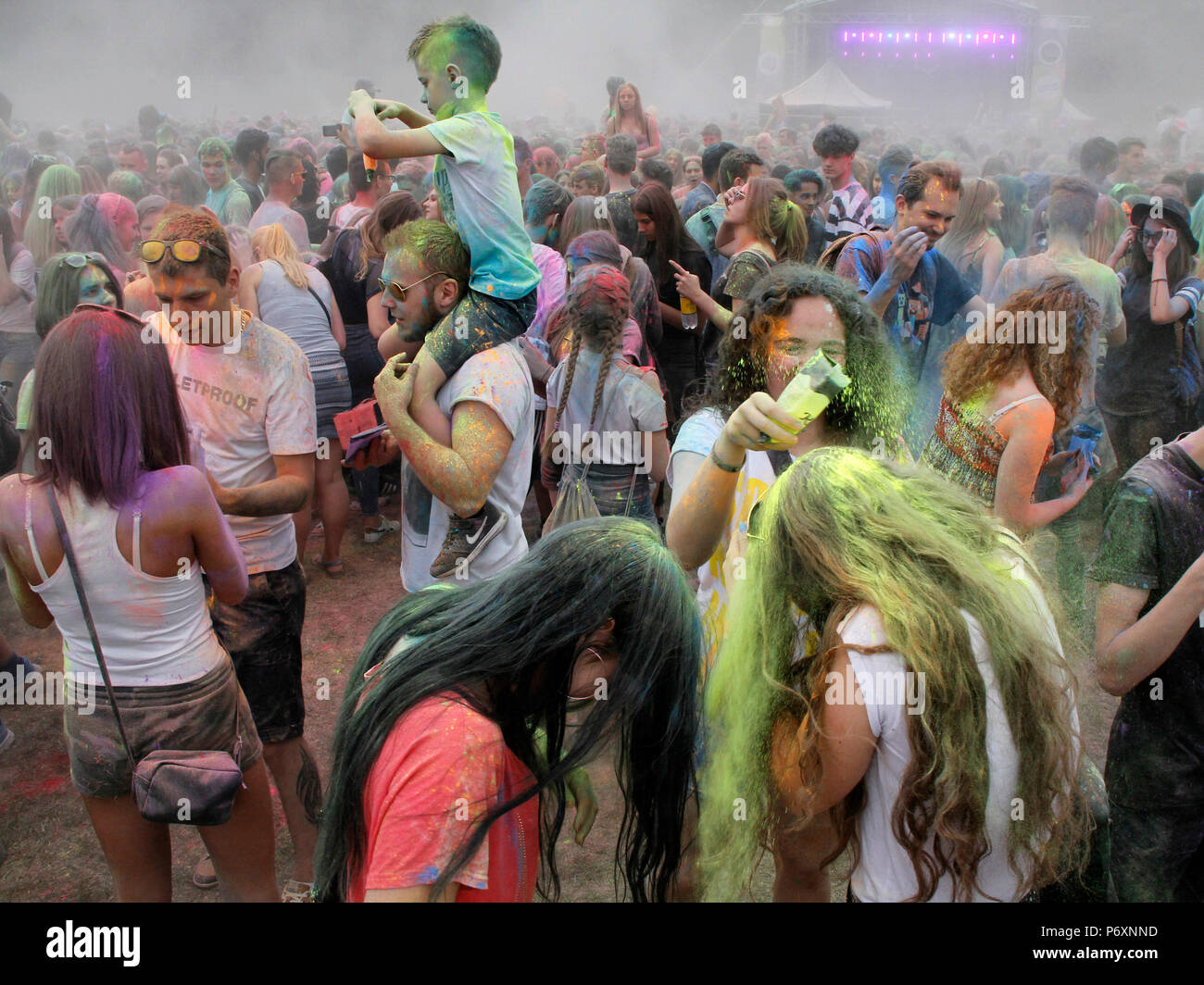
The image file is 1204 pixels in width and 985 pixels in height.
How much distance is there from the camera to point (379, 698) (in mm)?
1332

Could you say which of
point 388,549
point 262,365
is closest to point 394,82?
point 388,549

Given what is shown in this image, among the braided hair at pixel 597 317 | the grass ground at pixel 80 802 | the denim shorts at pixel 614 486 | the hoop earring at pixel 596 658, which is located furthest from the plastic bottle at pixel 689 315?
the hoop earring at pixel 596 658

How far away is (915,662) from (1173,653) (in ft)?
3.64

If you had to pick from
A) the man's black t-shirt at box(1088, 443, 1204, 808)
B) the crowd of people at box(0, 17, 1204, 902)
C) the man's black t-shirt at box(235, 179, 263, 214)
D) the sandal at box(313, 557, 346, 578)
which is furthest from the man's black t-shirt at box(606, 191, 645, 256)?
the man's black t-shirt at box(1088, 443, 1204, 808)

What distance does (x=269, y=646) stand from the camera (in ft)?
9.35

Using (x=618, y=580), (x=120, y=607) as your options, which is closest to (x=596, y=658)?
(x=618, y=580)

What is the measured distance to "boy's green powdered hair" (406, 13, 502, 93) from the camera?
2.50m

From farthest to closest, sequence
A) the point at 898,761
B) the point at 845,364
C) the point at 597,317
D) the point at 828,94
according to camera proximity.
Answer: the point at 828,94 → the point at 597,317 → the point at 845,364 → the point at 898,761

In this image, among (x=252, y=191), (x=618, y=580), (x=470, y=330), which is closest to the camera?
(x=618, y=580)

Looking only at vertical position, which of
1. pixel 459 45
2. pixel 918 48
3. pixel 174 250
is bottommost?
pixel 174 250

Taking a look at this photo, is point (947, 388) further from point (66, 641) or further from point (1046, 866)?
point (66, 641)

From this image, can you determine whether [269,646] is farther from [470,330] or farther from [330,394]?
[330,394]

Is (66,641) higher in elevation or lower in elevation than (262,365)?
lower
